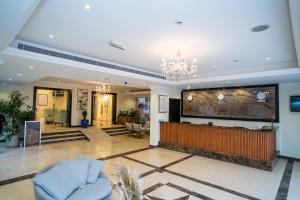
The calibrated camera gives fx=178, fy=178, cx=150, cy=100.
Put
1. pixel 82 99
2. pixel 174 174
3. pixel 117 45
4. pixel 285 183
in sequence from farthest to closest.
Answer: pixel 82 99
pixel 174 174
pixel 285 183
pixel 117 45

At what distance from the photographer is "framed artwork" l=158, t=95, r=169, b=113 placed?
7.72 m

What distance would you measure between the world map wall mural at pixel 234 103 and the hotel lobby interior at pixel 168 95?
1.5 inches

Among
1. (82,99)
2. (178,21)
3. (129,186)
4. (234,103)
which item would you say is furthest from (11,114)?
(234,103)

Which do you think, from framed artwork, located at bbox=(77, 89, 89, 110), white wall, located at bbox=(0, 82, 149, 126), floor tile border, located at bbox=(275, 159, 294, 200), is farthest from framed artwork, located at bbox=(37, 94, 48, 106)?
floor tile border, located at bbox=(275, 159, 294, 200)

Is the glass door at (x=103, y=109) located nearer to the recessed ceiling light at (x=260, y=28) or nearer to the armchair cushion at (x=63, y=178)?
the armchair cushion at (x=63, y=178)

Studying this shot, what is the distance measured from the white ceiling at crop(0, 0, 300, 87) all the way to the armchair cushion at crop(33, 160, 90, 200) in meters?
2.29

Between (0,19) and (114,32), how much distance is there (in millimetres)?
1605

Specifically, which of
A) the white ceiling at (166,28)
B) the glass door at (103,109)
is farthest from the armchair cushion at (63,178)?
the glass door at (103,109)

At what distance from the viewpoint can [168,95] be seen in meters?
8.20

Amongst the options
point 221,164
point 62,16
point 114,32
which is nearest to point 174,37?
point 114,32

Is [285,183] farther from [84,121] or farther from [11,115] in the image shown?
[84,121]

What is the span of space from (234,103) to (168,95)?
2.78 m

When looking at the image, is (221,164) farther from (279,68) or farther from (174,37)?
(174,37)

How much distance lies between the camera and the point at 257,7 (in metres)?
2.38
